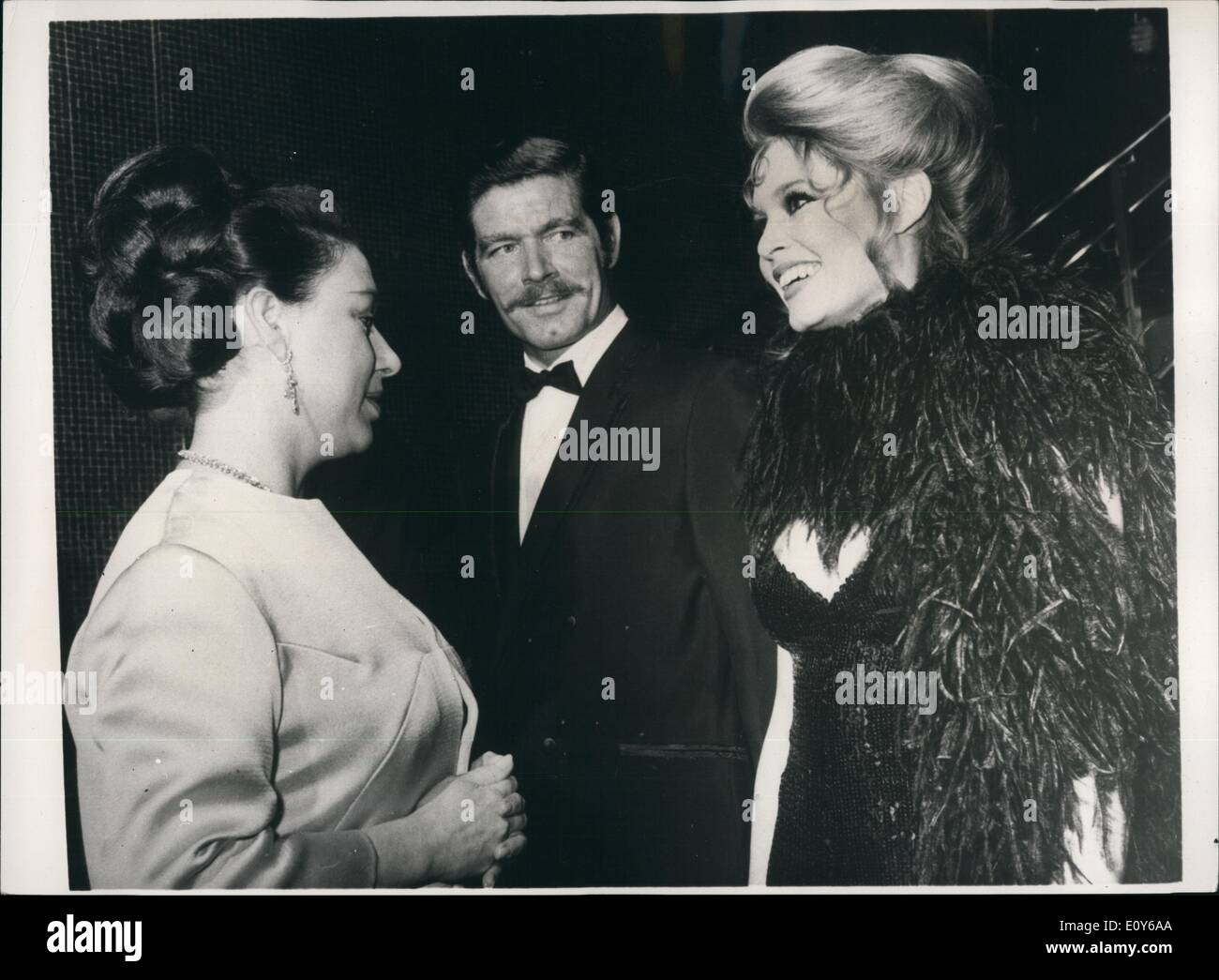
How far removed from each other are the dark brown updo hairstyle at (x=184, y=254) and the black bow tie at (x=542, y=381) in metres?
0.42

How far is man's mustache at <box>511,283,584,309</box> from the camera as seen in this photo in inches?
83.3

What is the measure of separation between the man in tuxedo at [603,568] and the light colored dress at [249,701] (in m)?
0.18

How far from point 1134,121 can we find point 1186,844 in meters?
1.43

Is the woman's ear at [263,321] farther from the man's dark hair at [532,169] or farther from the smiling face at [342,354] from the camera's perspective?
the man's dark hair at [532,169]

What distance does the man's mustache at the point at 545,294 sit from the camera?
2.12 meters

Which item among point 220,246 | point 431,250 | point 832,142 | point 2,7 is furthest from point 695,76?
point 2,7

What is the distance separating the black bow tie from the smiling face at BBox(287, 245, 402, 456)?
0.78 feet

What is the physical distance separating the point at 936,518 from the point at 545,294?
0.87 meters

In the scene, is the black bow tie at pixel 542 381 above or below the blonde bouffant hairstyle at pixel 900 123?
below
